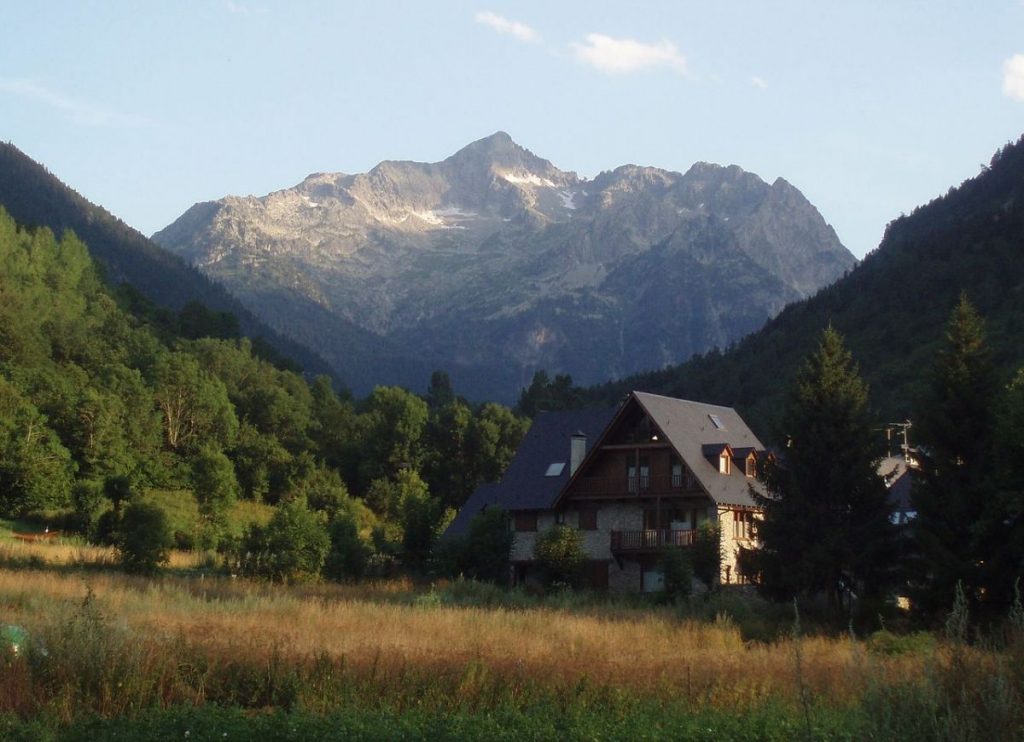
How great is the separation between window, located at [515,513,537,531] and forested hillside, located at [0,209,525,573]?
3.97m

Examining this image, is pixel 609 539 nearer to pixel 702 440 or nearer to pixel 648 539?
pixel 648 539

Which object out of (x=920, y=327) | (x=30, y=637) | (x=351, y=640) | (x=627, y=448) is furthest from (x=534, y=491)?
(x=920, y=327)

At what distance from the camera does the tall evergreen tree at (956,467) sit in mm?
32438

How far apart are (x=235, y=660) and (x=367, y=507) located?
219ft

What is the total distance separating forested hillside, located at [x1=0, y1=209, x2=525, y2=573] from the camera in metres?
64.4

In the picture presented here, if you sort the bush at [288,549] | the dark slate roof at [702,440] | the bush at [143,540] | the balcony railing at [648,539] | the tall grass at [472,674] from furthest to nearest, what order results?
1. the dark slate roof at [702,440]
2. the balcony railing at [648,539]
3. the bush at [288,549]
4. the bush at [143,540]
5. the tall grass at [472,674]

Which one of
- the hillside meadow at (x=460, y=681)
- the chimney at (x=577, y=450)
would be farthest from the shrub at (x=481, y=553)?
the hillside meadow at (x=460, y=681)

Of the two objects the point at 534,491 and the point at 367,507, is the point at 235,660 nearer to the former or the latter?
the point at 534,491

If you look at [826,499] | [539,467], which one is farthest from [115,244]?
[826,499]

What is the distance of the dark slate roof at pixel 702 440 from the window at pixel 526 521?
25.1ft

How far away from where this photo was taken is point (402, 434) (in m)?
88.0

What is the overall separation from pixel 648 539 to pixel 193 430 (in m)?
45.0

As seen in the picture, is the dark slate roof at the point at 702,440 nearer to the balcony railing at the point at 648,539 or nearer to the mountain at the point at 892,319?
the balcony railing at the point at 648,539

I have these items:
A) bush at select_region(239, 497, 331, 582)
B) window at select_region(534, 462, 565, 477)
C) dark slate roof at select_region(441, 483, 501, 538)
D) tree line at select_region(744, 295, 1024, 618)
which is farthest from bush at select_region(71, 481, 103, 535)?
tree line at select_region(744, 295, 1024, 618)
